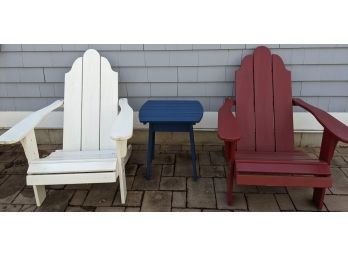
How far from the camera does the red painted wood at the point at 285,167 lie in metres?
1.82

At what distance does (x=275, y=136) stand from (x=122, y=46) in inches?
65.0

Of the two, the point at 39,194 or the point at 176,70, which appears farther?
the point at 176,70

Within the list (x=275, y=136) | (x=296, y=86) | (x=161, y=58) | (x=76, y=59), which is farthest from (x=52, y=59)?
(x=296, y=86)

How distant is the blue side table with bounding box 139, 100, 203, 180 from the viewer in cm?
214

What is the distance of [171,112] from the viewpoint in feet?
7.41

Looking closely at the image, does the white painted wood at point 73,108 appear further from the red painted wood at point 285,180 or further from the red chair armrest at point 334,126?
the red chair armrest at point 334,126

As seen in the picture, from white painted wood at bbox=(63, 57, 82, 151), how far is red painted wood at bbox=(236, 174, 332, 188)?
1.46 m

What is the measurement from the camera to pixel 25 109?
2.87 m

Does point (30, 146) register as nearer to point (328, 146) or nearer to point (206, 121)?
point (206, 121)

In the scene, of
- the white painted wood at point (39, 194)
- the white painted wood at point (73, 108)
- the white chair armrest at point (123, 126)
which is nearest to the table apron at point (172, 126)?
the white chair armrest at point (123, 126)

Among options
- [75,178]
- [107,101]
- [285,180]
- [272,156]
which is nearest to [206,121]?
[272,156]

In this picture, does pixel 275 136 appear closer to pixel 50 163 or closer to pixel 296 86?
pixel 296 86

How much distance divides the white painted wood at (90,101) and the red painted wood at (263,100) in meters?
1.31

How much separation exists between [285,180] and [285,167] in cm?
9
